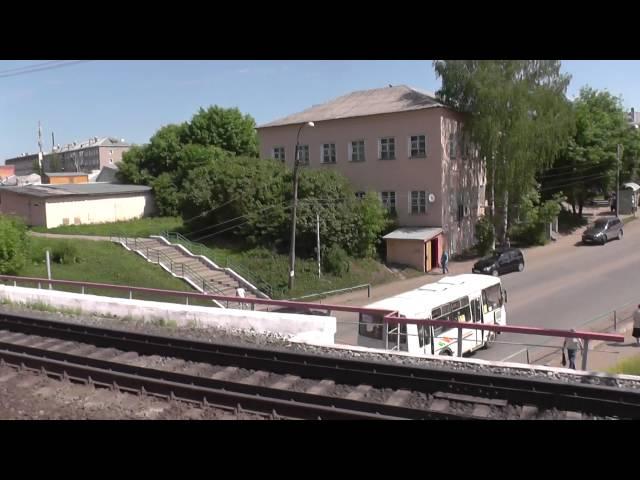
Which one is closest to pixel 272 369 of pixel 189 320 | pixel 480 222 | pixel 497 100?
pixel 189 320

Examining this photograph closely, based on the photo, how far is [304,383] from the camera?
26.8 feet

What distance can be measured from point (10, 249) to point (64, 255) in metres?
3.02

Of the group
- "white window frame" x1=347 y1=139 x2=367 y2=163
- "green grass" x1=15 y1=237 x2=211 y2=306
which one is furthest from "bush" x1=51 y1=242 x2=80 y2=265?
"white window frame" x1=347 y1=139 x2=367 y2=163

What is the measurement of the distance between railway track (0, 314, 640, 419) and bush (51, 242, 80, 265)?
1597 centimetres

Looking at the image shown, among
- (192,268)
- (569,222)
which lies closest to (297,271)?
(192,268)

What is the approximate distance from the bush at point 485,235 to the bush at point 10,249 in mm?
23584

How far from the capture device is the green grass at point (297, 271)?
26.5 m

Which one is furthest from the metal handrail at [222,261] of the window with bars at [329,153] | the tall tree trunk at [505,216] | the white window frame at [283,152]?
the tall tree trunk at [505,216]

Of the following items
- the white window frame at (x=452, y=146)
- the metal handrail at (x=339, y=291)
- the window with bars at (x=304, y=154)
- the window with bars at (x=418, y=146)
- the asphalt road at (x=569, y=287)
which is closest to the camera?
the asphalt road at (x=569, y=287)

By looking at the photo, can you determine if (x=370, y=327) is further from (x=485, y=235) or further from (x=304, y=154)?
(x=304, y=154)

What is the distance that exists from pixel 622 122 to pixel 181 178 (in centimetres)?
3303

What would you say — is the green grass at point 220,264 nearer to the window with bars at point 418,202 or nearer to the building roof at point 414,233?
the building roof at point 414,233

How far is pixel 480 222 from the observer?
3478 centimetres
